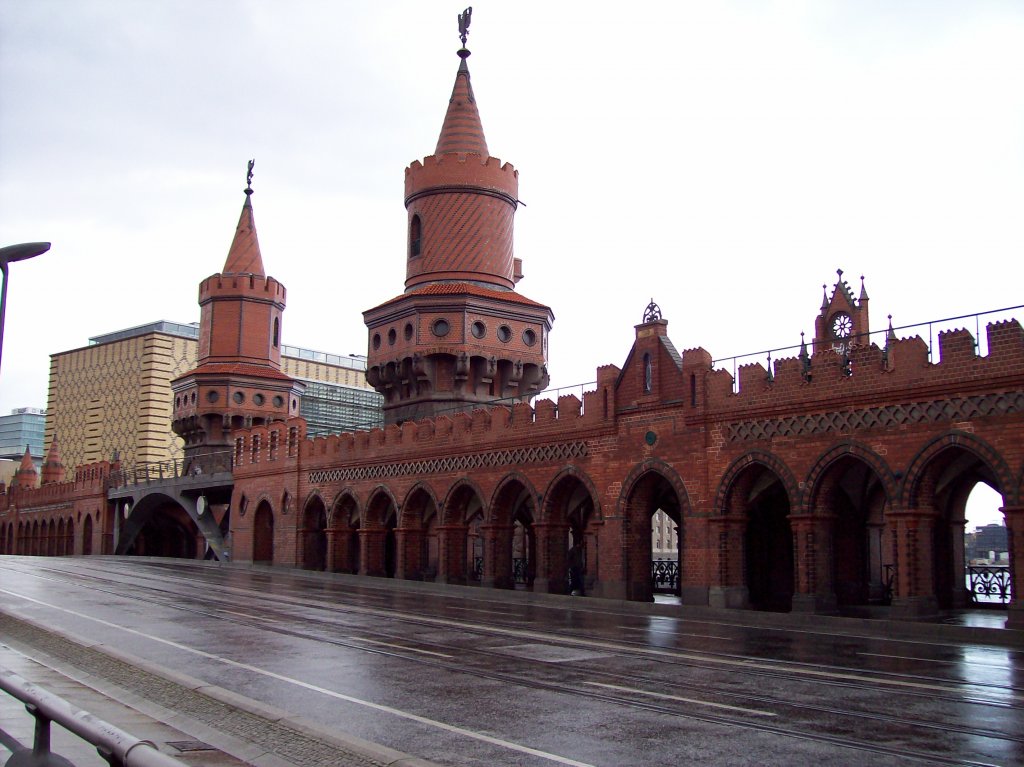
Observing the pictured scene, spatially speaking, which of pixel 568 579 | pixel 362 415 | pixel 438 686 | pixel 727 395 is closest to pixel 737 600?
pixel 727 395

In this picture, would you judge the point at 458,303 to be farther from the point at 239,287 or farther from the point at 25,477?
the point at 25,477

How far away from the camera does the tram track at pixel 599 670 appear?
9.36 metres

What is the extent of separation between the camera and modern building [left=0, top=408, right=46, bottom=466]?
156 metres

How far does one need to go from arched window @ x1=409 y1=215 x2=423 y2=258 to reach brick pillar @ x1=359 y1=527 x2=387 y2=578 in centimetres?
1123

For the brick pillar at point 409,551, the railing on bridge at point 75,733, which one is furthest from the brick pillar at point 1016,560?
the brick pillar at point 409,551

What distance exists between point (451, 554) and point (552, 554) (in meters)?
5.16

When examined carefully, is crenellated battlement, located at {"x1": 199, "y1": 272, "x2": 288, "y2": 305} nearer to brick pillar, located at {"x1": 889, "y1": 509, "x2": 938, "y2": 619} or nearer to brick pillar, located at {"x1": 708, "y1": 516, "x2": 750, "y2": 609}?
brick pillar, located at {"x1": 708, "y1": 516, "x2": 750, "y2": 609}

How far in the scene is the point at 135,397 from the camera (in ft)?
352

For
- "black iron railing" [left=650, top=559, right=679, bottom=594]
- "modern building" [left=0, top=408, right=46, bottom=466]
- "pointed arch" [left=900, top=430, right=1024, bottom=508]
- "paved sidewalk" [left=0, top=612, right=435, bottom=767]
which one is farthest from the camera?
"modern building" [left=0, top=408, right=46, bottom=466]

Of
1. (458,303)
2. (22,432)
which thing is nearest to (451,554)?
(458,303)

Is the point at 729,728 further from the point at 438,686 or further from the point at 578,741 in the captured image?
the point at 438,686

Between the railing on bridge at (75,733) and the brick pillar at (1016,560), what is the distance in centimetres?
1766

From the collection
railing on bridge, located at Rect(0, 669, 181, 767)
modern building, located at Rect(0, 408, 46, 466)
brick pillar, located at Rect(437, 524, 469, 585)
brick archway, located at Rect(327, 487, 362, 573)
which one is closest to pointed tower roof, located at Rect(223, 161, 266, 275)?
brick archway, located at Rect(327, 487, 362, 573)

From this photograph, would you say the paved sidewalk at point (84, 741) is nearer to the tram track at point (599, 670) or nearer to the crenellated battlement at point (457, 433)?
the tram track at point (599, 670)
